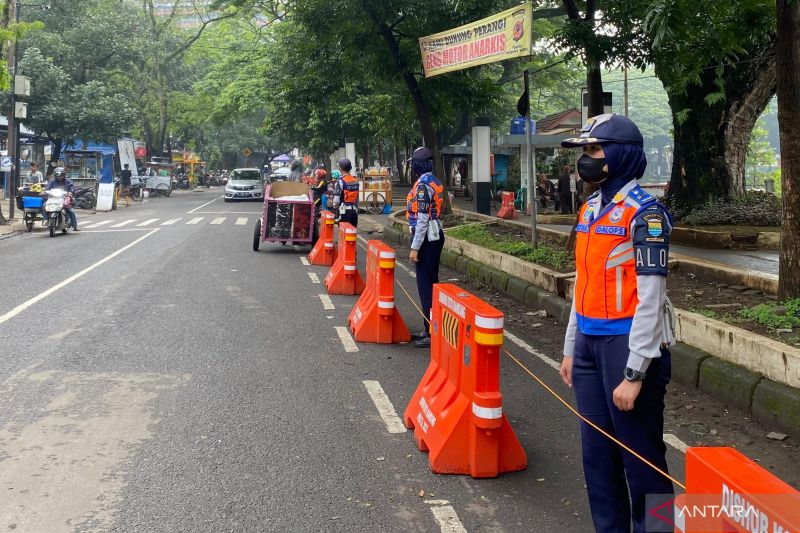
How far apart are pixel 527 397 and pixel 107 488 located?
347cm

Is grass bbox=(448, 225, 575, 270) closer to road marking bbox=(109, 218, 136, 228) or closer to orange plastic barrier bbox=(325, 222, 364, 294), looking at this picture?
orange plastic barrier bbox=(325, 222, 364, 294)

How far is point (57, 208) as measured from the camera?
838 inches

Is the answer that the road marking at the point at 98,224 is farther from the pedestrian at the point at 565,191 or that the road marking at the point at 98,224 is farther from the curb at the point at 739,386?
the curb at the point at 739,386

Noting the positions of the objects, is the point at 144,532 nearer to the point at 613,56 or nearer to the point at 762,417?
the point at 762,417

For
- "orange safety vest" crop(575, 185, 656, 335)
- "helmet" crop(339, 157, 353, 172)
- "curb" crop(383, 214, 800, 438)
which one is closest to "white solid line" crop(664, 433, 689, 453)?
"curb" crop(383, 214, 800, 438)

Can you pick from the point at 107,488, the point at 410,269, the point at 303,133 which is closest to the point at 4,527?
the point at 107,488

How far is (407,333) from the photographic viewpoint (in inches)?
354

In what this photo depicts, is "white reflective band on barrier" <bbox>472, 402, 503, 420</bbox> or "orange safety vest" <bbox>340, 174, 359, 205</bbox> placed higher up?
"orange safety vest" <bbox>340, 174, 359, 205</bbox>

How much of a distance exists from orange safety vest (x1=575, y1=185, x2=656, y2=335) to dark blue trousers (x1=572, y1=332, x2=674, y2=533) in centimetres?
7

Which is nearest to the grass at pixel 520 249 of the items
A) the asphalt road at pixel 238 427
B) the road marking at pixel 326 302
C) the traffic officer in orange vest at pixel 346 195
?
the asphalt road at pixel 238 427

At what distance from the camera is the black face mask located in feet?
11.5

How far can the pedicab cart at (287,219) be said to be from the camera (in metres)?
17.1

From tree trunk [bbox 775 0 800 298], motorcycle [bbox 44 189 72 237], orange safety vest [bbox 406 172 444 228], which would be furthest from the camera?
motorcycle [bbox 44 189 72 237]

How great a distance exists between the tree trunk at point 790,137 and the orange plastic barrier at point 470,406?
13.6 ft
